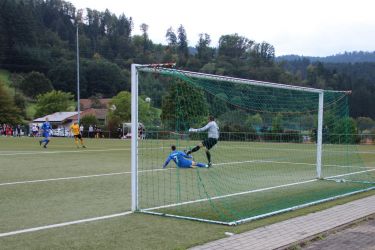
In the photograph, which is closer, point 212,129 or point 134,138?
point 134,138

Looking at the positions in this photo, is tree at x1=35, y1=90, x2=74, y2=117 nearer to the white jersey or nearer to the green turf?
the green turf

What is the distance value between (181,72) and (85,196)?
3782 millimetres

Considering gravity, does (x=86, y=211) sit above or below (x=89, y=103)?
below

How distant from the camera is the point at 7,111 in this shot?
268ft

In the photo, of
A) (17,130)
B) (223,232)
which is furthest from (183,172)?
(17,130)

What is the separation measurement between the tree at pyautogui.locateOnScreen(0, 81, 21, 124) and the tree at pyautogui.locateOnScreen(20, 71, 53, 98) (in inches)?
1046

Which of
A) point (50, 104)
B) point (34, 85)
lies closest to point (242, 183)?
point (50, 104)

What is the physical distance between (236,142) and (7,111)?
74983 mm

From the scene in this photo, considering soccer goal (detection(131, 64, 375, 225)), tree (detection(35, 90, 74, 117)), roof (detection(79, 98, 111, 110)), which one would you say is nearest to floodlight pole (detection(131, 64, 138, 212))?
soccer goal (detection(131, 64, 375, 225))

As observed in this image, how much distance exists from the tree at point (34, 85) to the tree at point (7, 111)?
2658 centimetres

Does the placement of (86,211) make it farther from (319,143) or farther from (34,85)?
(34,85)

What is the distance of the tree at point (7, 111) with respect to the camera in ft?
265

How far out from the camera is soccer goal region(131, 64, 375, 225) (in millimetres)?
9117

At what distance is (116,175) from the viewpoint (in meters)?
14.7
